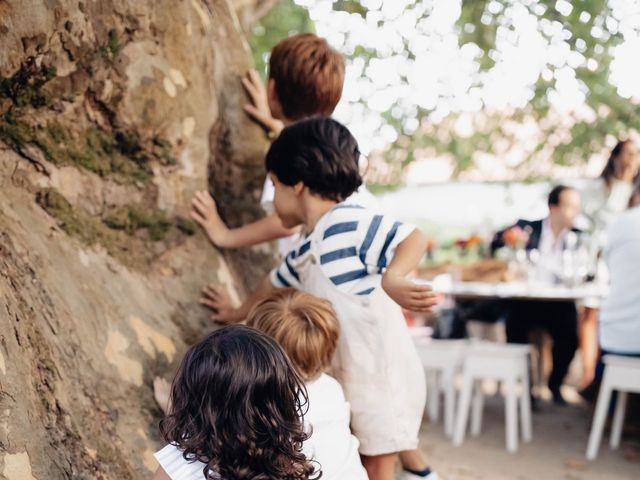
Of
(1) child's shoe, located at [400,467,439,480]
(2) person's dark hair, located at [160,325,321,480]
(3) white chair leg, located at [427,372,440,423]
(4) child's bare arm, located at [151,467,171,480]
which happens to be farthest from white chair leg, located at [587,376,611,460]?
(4) child's bare arm, located at [151,467,171,480]

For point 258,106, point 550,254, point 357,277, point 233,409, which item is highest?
point 258,106

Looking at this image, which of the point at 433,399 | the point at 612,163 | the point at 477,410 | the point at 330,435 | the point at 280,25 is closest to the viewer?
the point at 330,435

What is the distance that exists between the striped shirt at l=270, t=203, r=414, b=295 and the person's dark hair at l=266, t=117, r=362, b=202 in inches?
4.5

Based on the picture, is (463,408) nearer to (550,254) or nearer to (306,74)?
(550,254)

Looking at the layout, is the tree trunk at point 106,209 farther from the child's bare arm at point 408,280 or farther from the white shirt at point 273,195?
the child's bare arm at point 408,280

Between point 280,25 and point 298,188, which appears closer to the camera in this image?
point 298,188

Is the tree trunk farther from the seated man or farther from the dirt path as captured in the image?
the seated man

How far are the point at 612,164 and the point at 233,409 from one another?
5.55 meters

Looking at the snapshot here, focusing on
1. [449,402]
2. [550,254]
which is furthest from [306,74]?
[550,254]

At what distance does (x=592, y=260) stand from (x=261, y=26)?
436 cm

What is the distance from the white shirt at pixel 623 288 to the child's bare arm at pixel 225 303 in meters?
3.41

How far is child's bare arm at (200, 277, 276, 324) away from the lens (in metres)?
2.99

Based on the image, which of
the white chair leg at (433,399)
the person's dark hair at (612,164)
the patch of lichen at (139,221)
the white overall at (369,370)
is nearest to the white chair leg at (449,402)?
the white chair leg at (433,399)

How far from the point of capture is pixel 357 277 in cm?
267
